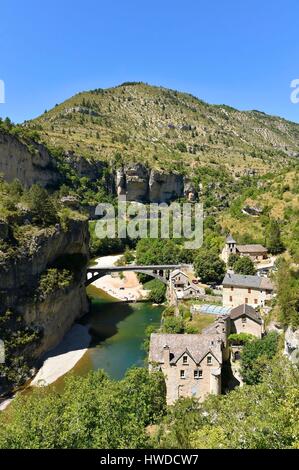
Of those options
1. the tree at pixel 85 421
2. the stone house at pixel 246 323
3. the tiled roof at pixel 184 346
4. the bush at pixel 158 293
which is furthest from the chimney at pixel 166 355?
the bush at pixel 158 293

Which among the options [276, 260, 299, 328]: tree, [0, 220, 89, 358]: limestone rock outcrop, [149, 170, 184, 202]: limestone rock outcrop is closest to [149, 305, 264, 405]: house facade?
[276, 260, 299, 328]: tree

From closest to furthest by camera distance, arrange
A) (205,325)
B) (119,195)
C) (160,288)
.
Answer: (205,325)
(160,288)
(119,195)

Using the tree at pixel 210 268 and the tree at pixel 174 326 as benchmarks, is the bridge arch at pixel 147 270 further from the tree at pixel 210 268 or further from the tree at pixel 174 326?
the tree at pixel 174 326

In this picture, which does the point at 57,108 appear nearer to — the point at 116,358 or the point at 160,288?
the point at 160,288

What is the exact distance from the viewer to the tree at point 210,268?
59.8 meters

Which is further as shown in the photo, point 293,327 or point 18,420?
point 293,327

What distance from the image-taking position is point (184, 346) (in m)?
31.8

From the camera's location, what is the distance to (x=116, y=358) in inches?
1751

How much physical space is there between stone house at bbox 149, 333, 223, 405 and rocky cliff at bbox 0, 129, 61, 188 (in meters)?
61.4

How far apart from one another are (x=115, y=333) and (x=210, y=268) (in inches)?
642

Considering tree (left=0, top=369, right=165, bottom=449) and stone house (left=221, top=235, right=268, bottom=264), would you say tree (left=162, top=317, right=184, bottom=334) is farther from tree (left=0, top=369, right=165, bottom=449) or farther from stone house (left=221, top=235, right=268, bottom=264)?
stone house (left=221, top=235, right=268, bottom=264)

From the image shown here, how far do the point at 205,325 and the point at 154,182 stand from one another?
101171 millimetres

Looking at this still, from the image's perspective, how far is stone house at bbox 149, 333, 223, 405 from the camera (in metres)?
31.0

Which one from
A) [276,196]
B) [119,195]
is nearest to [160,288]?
[276,196]
